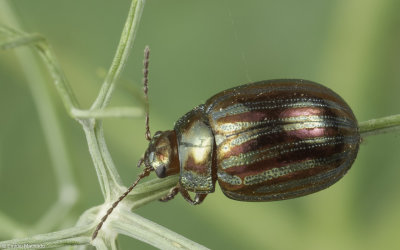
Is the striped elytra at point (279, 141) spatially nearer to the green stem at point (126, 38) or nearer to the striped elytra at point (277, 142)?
the striped elytra at point (277, 142)

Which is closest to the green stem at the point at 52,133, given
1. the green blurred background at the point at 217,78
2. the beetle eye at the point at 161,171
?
the beetle eye at the point at 161,171

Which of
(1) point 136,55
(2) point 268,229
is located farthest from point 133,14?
(2) point 268,229

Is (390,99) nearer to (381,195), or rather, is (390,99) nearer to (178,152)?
(381,195)

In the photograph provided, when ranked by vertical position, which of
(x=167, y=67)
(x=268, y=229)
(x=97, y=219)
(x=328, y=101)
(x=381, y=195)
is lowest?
(x=268, y=229)

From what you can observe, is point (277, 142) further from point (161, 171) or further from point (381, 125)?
point (161, 171)

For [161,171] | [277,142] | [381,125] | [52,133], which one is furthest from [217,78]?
[381,125]

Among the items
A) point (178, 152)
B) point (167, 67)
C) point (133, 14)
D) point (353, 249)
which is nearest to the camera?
point (133, 14)
